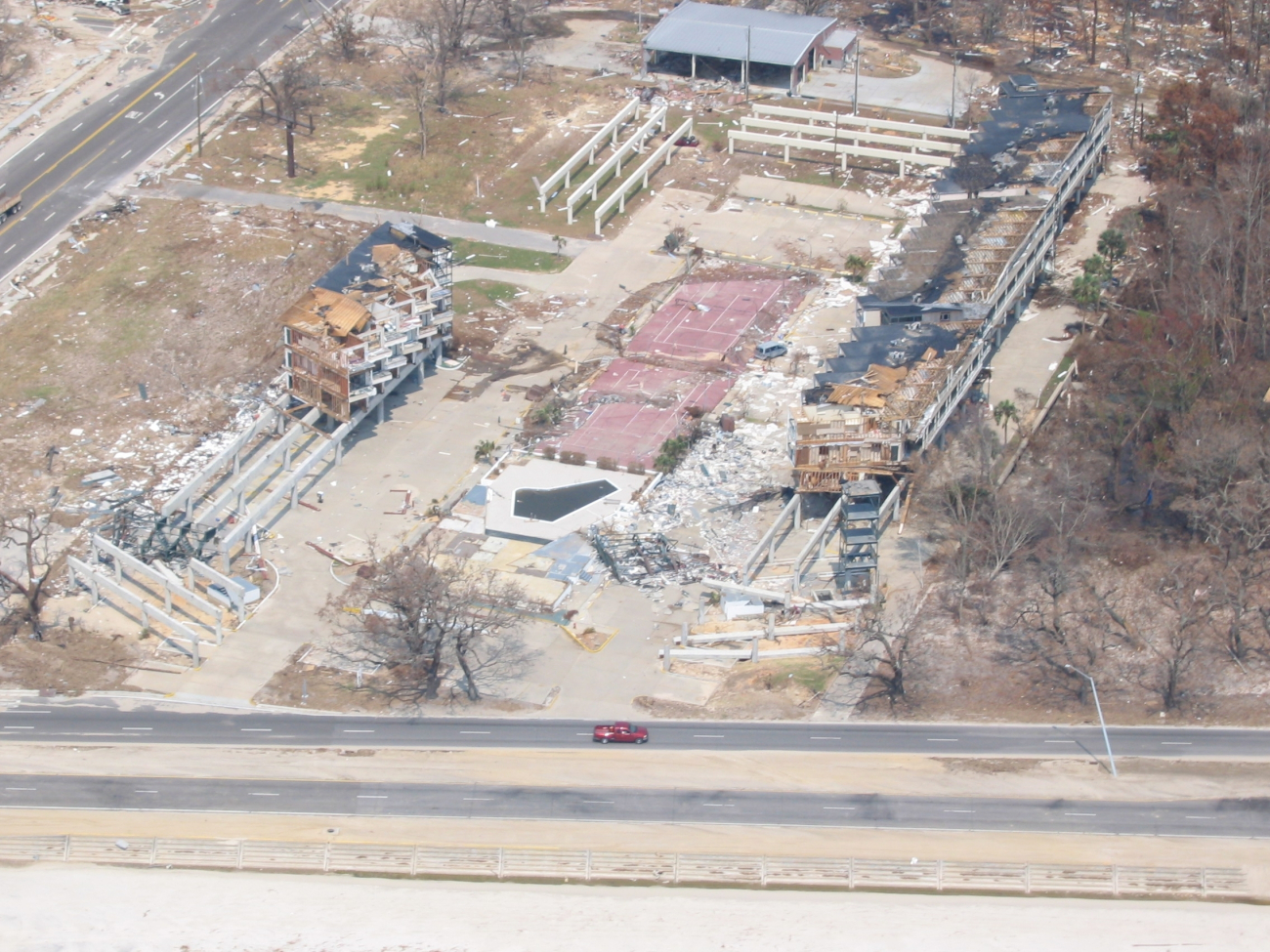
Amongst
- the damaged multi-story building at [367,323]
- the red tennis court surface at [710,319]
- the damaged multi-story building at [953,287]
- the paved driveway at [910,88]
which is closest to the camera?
the damaged multi-story building at [953,287]

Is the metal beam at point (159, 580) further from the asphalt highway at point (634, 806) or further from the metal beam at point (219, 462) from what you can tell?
the asphalt highway at point (634, 806)

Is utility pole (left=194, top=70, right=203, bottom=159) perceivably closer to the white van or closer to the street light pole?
the white van

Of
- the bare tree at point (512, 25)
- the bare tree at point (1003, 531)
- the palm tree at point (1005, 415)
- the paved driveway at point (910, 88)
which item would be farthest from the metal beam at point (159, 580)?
the paved driveway at point (910, 88)

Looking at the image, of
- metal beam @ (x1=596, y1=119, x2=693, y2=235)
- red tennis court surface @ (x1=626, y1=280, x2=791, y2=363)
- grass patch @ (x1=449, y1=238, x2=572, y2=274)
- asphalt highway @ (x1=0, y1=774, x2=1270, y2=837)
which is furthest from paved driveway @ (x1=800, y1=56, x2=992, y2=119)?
asphalt highway @ (x1=0, y1=774, x2=1270, y2=837)

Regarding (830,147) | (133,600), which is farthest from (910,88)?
(133,600)

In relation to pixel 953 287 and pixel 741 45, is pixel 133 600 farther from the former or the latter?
pixel 741 45

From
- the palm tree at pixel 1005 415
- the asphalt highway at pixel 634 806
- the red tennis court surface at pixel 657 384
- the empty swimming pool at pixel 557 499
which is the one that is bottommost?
the asphalt highway at pixel 634 806
